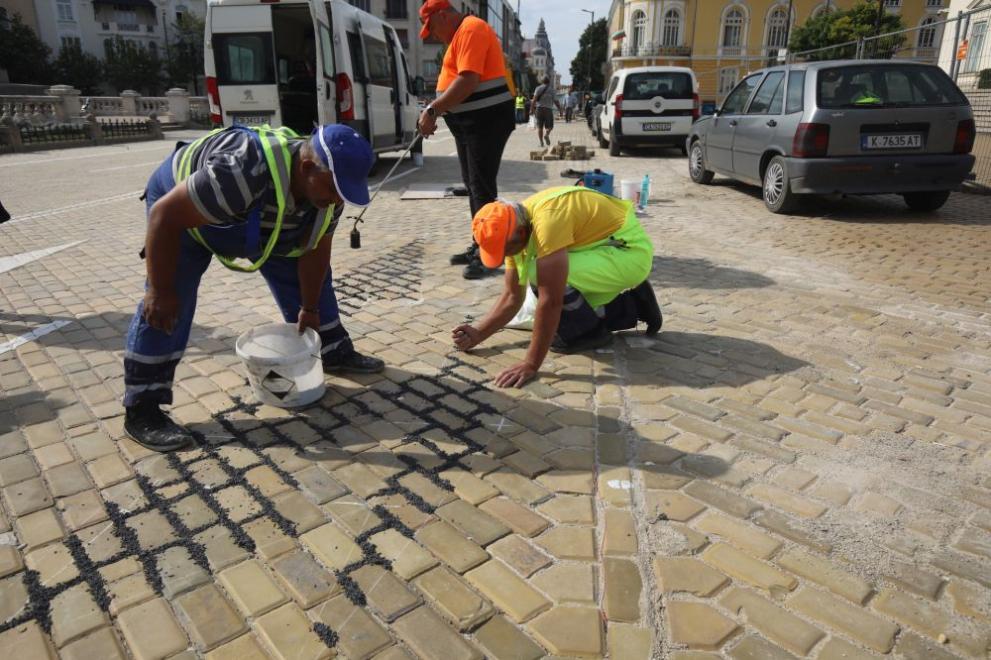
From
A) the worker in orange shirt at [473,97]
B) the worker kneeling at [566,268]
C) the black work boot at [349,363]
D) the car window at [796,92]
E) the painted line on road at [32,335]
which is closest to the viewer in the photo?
the worker kneeling at [566,268]

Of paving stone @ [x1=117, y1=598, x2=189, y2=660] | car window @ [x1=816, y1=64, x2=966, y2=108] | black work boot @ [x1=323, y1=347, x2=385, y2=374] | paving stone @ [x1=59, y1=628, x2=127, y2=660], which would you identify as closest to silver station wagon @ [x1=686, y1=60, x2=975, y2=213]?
car window @ [x1=816, y1=64, x2=966, y2=108]

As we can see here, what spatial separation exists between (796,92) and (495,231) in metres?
6.08

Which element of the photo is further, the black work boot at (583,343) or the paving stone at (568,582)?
the black work boot at (583,343)

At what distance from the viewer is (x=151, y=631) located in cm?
187

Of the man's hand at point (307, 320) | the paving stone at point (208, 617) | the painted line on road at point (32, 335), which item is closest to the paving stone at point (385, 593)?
the paving stone at point (208, 617)

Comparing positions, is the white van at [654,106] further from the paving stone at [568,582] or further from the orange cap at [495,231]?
the paving stone at [568,582]

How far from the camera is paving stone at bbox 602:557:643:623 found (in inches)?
76.1

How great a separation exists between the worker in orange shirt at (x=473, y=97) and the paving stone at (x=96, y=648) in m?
3.73

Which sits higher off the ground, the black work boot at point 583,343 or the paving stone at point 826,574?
the black work boot at point 583,343

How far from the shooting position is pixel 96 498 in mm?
2459

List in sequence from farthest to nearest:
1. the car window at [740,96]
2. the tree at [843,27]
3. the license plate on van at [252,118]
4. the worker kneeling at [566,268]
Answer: the tree at [843,27] < the license plate on van at [252,118] < the car window at [740,96] < the worker kneeling at [566,268]

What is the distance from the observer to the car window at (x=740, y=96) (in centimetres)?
875

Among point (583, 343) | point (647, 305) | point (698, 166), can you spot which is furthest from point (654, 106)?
point (583, 343)

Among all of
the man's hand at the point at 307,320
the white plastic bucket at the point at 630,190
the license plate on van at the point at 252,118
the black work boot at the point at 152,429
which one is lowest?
the black work boot at the point at 152,429
